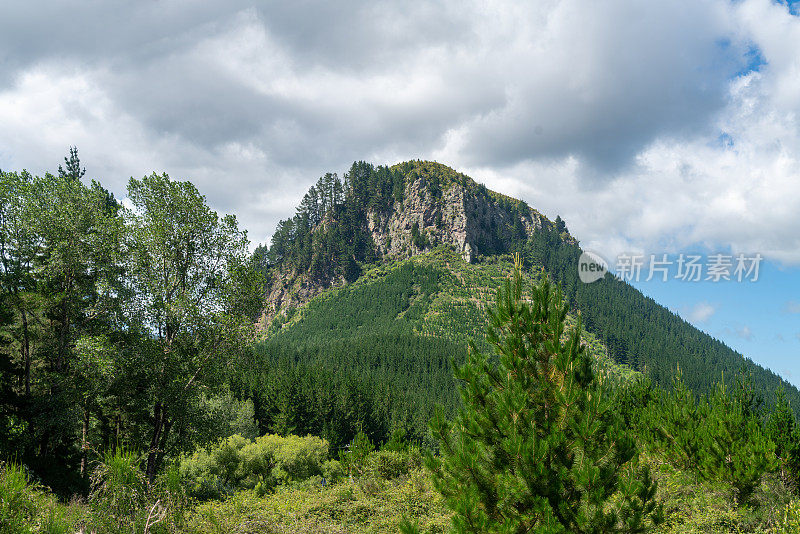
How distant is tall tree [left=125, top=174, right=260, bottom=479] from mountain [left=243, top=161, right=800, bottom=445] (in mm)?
41818

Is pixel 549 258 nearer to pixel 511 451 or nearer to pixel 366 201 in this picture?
pixel 366 201

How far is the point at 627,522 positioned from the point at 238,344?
14.7 metres

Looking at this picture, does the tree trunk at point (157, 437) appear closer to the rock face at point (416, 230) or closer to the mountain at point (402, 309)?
the mountain at point (402, 309)

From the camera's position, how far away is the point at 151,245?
1706 cm

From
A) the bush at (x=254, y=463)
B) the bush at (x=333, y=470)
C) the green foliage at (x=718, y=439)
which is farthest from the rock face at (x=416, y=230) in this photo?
the green foliage at (x=718, y=439)

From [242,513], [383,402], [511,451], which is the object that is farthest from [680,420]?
[383,402]

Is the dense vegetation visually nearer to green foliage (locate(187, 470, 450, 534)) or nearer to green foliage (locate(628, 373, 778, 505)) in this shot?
green foliage (locate(187, 470, 450, 534))

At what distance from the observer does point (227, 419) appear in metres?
19.3

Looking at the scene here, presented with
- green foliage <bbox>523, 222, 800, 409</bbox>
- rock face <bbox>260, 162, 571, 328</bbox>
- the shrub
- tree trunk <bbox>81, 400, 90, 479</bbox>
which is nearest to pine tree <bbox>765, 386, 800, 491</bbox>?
the shrub

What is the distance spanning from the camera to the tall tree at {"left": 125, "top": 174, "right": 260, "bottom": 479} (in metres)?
16.4

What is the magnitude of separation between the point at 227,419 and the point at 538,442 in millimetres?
16425

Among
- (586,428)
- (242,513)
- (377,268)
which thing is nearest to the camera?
(586,428)

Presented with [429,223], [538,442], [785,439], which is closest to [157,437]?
[538,442]

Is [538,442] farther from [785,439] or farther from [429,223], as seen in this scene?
[429,223]
